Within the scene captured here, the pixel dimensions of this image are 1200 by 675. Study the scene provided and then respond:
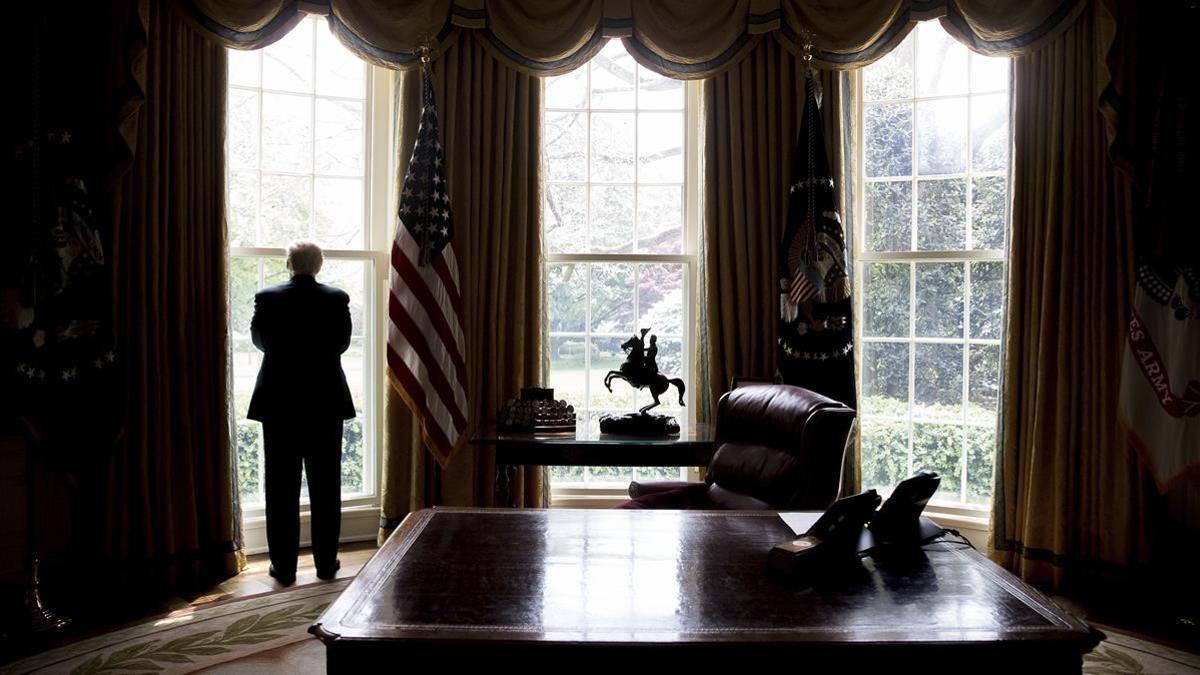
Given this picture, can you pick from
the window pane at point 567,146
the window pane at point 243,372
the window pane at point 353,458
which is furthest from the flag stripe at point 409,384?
the window pane at point 567,146

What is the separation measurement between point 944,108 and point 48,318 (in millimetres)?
3980

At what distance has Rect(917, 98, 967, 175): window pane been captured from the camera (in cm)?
418

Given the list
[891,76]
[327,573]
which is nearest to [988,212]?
[891,76]

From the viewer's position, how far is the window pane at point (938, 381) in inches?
164

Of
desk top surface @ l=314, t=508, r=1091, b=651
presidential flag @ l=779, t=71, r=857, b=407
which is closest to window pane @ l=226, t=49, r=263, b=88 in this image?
presidential flag @ l=779, t=71, r=857, b=407

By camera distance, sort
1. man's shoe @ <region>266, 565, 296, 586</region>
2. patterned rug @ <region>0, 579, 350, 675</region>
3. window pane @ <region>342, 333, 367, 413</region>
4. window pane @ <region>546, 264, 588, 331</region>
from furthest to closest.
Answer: window pane @ <region>546, 264, 588, 331</region> → window pane @ <region>342, 333, 367, 413</region> → man's shoe @ <region>266, 565, 296, 586</region> → patterned rug @ <region>0, 579, 350, 675</region>

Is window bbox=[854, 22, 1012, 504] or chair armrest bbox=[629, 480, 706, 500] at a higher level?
window bbox=[854, 22, 1012, 504]

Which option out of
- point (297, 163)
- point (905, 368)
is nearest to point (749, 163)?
point (905, 368)

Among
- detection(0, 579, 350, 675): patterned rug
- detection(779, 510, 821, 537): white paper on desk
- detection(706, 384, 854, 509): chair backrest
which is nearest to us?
detection(779, 510, 821, 537): white paper on desk

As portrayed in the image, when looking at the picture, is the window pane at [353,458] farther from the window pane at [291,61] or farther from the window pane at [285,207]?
the window pane at [291,61]

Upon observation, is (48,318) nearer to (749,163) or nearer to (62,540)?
(62,540)

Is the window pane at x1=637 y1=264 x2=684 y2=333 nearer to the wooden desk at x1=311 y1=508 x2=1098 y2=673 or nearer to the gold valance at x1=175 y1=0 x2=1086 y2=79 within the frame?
the gold valance at x1=175 y1=0 x2=1086 y2=79

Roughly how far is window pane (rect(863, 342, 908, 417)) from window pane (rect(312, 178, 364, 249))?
262cm

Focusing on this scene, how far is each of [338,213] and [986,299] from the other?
10.4ft
